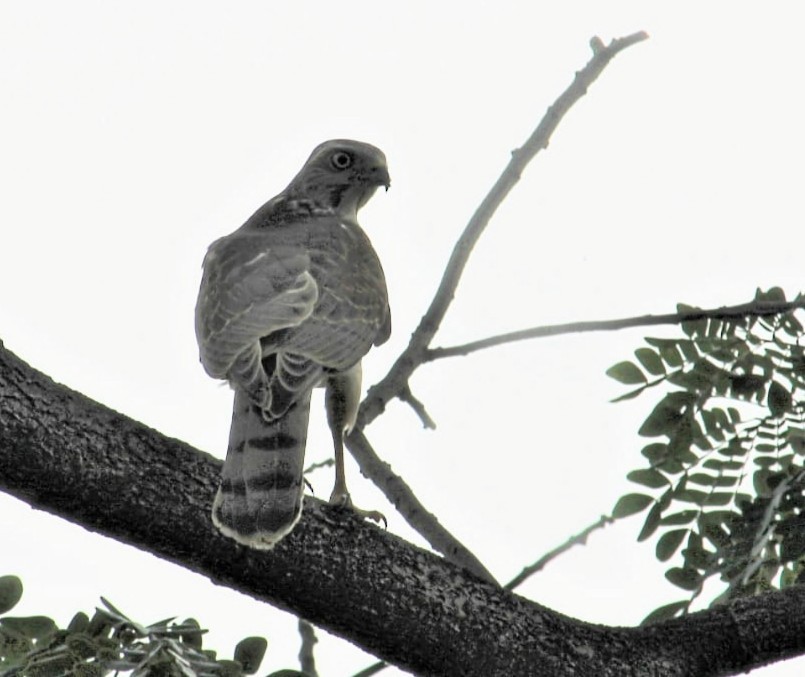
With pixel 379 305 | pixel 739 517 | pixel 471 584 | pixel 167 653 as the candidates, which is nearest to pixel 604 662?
pixel 471 584

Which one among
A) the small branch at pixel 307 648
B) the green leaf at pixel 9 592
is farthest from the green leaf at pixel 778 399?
the green leaf at pixel 9 592

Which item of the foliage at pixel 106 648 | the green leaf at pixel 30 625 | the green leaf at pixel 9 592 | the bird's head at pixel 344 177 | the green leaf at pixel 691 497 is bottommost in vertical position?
the foliage at pixel 106 648

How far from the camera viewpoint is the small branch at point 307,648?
4082mm

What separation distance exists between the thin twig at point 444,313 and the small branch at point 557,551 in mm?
171

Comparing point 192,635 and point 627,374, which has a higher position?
point 627,374

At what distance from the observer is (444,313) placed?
432 cm

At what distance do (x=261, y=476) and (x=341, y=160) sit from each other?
8.31 ft

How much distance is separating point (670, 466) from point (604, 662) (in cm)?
70

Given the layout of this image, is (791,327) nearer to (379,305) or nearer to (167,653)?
(379,305)

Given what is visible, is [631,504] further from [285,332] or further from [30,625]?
[30,625]

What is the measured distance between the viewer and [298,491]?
3.50 metres

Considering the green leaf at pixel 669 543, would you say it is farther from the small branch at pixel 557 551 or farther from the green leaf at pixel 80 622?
the green leaf at pixel 80 622

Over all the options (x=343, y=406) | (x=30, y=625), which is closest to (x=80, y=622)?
(x=30, y=625)

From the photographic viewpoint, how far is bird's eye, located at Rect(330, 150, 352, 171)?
18.9ft
